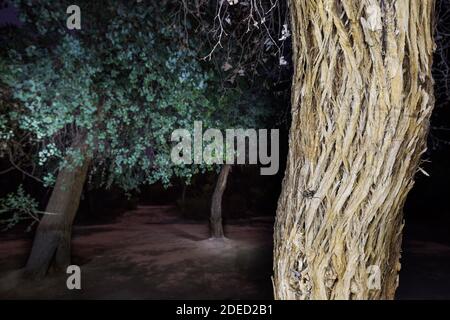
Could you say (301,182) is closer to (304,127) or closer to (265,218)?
(304,127)

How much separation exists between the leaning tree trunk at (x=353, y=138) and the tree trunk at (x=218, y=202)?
11815 millimetres

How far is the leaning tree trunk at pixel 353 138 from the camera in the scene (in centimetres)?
176

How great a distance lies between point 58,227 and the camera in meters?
9.55

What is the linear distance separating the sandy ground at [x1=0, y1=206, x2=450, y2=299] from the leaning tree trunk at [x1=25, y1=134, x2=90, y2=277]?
1.32ft

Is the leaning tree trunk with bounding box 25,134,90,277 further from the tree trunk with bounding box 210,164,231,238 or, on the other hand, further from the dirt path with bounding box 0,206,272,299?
the tree trunk with bounding box 210,164,231,238

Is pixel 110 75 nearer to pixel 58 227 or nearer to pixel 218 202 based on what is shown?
pixel 58 227

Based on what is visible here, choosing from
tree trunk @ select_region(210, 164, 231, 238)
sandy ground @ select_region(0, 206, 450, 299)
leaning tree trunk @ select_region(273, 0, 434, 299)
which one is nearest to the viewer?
leaning tree trunk @ select_region(273, 0, 434, 299)

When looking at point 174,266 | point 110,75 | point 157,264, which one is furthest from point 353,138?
point 157,264

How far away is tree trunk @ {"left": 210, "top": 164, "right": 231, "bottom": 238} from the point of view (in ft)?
46.3

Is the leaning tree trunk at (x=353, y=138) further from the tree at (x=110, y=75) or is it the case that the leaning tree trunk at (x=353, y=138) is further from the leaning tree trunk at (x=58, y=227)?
the leaning tree trunk at (x=58, y=227)

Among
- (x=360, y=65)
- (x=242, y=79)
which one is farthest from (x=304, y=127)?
(x=242, y=79)

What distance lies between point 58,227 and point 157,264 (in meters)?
3.29

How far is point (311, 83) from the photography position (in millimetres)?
1947

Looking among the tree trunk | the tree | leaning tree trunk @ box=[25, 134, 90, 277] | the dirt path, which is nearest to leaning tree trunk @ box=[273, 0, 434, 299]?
the tree
